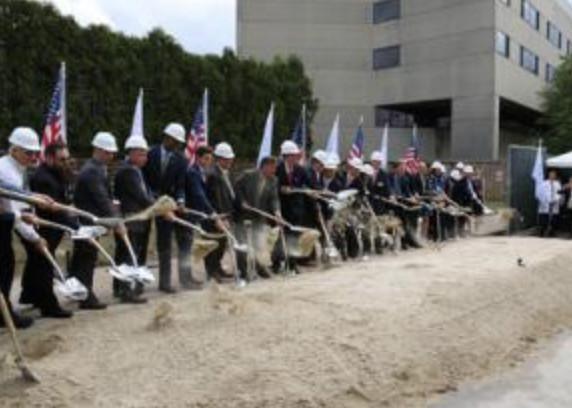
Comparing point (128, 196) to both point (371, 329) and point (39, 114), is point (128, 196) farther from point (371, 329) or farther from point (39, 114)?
point (39, 114)

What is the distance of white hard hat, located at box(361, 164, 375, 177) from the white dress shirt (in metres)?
7.80

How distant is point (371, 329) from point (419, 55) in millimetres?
45878

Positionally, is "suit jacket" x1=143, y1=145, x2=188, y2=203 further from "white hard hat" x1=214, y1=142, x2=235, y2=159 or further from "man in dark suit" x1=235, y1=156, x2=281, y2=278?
"man in dark suit" x1=235, y1=156, x2=281, y2=278

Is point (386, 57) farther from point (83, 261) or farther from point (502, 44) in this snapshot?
point (83, 261)

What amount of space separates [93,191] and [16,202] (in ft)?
3.91

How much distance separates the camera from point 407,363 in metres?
7.34

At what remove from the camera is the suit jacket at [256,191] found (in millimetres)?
11836

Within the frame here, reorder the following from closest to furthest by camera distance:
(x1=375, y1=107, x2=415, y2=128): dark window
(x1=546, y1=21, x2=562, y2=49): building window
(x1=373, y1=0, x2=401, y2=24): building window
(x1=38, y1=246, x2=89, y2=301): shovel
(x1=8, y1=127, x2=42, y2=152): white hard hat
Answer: (x1=8, y1=127, x2=42, y2=152): white hard hat, (x1=38, y1=246, x2=89, y2=301): shovel, (x1=373, y1=0, x2=401, y2=24): building window, (x1=375, y1=107, x2=415, y2=128): dark window, (x1=546, y1=21, x2=562, y2=49): building window

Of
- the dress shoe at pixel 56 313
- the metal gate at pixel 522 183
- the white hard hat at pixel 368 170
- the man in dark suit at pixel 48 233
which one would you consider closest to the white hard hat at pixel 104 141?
the man in dark suit at pixel 48 233

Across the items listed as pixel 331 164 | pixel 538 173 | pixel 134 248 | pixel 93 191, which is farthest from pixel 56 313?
pixel 538 173

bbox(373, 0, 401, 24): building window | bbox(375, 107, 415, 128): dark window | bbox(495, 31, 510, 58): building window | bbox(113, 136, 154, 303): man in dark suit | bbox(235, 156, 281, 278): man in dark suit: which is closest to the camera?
bbox(113, 136, 154, 303): man in dark suit

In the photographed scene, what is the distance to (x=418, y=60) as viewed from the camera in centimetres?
5206

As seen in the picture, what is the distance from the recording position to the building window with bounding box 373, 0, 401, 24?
53719 mm

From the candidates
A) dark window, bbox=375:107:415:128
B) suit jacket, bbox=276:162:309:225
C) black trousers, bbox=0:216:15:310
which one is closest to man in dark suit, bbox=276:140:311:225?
suit jacket, bbox=276:162:309:225
